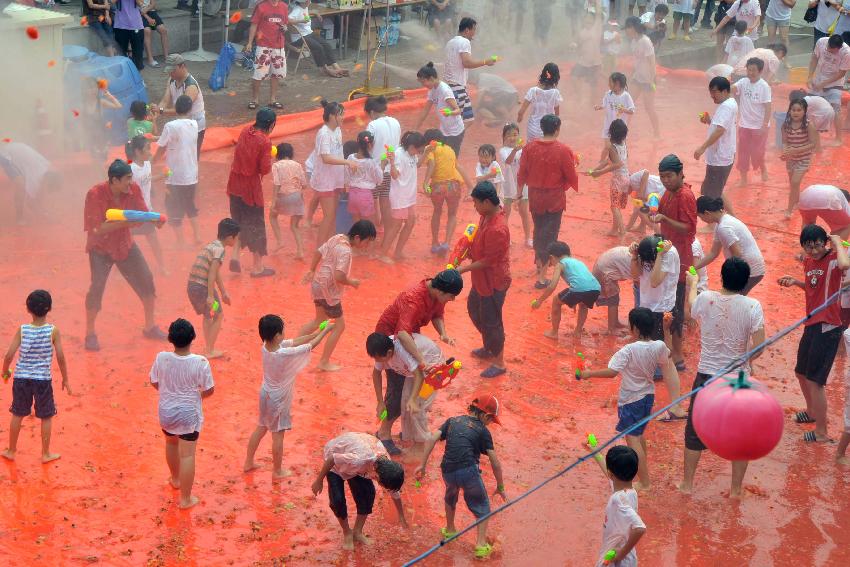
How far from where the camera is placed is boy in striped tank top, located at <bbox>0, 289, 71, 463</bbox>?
7.46 meters

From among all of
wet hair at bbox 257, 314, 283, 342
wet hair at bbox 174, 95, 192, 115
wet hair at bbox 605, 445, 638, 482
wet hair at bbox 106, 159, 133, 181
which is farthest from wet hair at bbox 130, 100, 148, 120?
wet hair at bbox 605, 445, 638, 482

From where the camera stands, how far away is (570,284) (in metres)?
9.63

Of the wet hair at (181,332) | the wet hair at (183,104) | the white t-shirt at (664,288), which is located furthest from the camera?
the wet hair at (183,104)

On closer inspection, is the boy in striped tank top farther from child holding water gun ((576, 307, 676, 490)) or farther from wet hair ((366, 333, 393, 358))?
child holding water gun ((576, 307, 676, 490))

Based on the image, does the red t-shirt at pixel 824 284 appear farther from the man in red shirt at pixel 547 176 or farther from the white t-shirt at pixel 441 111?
the white t-shirt at pixel 441 111

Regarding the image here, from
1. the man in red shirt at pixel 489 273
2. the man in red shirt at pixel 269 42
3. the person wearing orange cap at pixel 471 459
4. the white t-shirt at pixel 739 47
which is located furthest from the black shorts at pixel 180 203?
the white t-shirt at pixel 739 47

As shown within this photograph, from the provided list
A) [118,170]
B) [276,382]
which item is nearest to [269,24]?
[118,170]

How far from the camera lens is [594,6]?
19.1m

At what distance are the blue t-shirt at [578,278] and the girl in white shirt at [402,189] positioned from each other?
215 centimetres

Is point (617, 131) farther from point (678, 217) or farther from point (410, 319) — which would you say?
point (410, 319)

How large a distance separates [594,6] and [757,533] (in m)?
13.5

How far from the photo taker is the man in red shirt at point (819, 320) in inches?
311

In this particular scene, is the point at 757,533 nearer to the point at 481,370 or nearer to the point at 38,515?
the point at 481,370

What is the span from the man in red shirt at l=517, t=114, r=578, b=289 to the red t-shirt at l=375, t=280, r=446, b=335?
285cm
